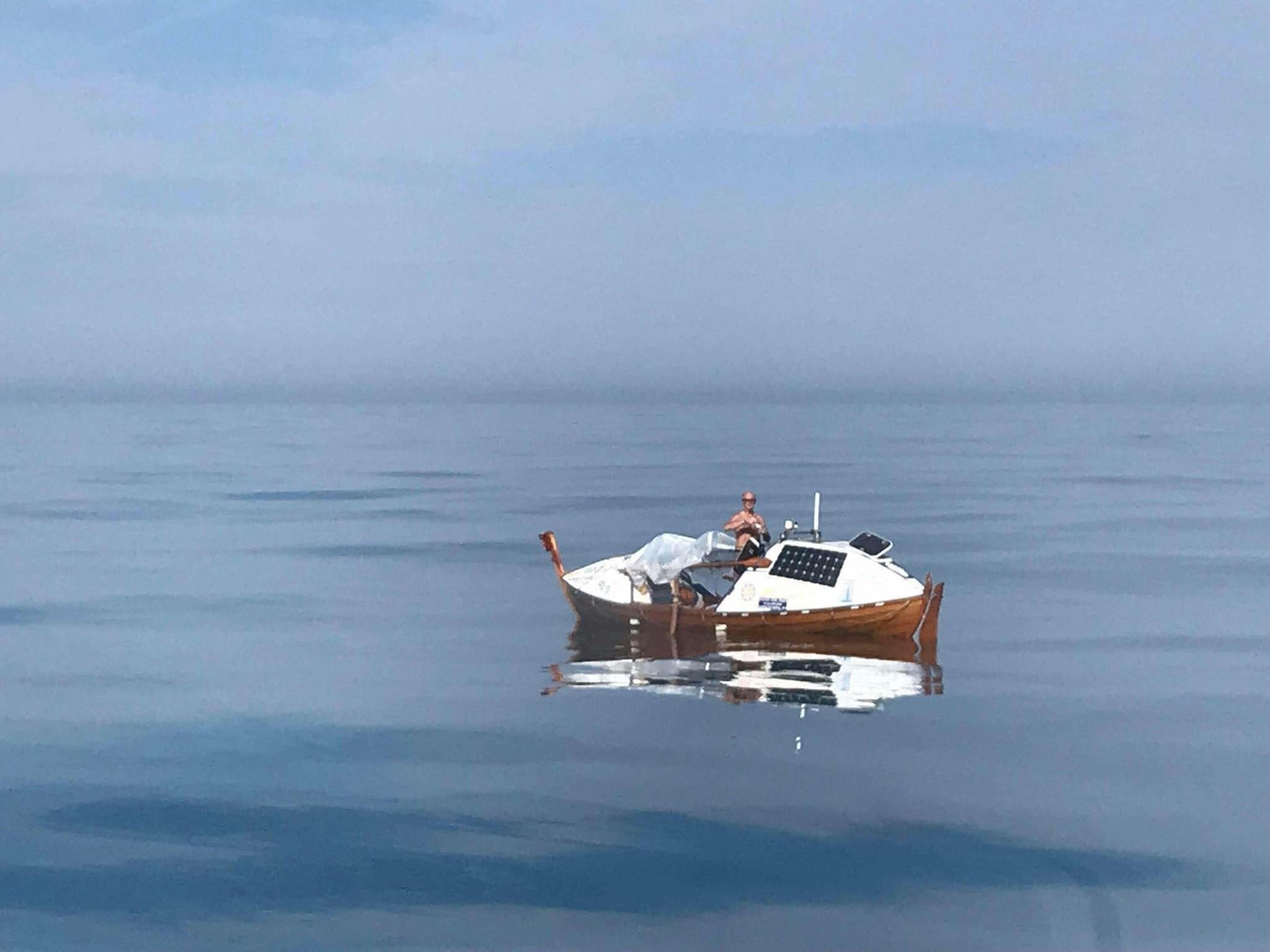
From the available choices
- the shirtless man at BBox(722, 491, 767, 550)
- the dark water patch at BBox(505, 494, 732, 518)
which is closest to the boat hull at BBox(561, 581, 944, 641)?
the shirtless man at BBox(722, 491, 767, 550)

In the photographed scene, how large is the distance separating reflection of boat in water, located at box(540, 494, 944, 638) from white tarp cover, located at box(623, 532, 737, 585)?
21 mm

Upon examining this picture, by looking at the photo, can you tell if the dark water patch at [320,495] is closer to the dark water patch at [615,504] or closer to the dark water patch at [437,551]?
the dark water patch at [615,504]

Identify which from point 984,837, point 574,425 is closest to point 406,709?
point 984,837

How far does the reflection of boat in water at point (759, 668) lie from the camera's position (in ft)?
96.2

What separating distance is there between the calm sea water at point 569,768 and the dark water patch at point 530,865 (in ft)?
0.21

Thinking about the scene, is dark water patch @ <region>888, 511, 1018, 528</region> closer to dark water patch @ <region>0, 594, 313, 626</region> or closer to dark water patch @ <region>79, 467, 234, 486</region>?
dark water patch @ <region>0, 594, 313, 626</region>

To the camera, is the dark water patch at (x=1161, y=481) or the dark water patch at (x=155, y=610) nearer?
the dark water patch at (x=155, y=610)

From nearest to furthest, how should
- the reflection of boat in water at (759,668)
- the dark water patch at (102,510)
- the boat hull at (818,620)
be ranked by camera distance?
1. the reflection of boat in water at (759,668)
2. the boat hull at (818,620)
3. the dark water patch at (102,510)

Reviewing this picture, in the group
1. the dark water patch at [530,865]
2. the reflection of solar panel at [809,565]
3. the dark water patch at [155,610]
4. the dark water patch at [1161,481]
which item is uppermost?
the dark water patch at [1161,481]

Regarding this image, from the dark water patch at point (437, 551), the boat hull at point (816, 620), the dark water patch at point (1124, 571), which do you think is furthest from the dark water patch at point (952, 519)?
the boat hull at point (816, 620)

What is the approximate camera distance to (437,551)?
53969 mm

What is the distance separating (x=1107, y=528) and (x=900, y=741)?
39098mm

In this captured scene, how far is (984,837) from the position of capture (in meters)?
20.2

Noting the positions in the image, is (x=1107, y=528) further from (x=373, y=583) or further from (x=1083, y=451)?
(x=1083, y=451)
